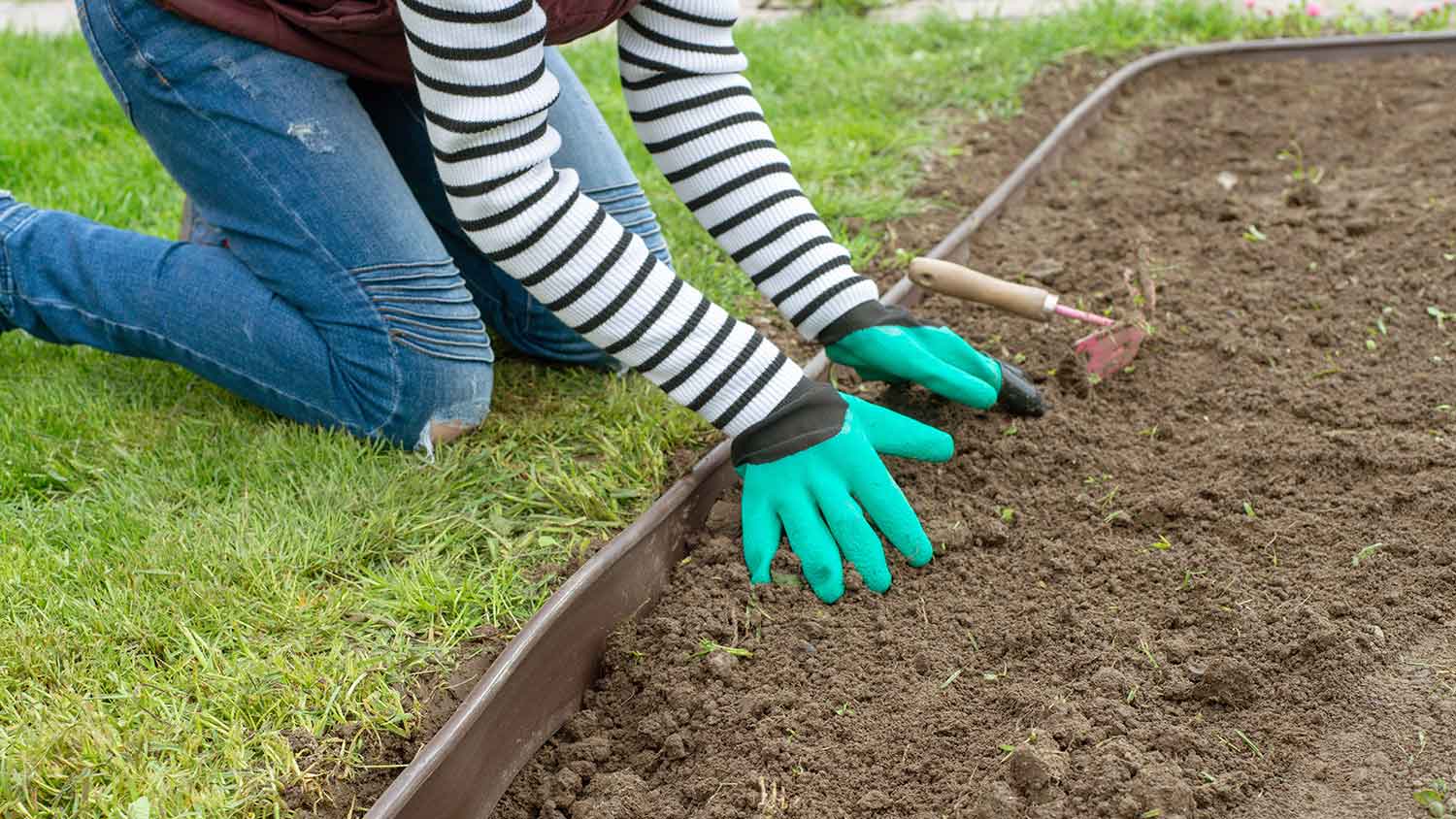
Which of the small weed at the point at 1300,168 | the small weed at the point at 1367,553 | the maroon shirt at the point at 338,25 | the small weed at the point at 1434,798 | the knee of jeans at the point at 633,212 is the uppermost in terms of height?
the maroon shirt at the point at 338,25

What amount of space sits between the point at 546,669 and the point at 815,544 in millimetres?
447

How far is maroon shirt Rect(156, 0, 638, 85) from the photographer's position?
6.99ft

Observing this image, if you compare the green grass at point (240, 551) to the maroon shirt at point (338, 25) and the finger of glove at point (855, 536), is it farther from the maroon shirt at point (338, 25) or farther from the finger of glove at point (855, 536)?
the maroon shirt at point (338, 25)

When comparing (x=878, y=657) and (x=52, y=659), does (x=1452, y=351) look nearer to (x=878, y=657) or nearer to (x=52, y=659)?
(x=878, y=657)

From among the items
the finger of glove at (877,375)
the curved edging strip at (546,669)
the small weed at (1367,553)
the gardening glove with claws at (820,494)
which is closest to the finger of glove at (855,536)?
the gardening glove with claws at (820,494)

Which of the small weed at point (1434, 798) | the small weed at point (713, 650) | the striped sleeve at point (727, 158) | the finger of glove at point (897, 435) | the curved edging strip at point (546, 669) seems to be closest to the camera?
the small weed at point (1434, 798)

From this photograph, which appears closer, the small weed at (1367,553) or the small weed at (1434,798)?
the small weed at (1434,798)

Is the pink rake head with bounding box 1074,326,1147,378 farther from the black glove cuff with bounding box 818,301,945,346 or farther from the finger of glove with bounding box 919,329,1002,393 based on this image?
the black glove cuff with bounding box 818,301,945,346

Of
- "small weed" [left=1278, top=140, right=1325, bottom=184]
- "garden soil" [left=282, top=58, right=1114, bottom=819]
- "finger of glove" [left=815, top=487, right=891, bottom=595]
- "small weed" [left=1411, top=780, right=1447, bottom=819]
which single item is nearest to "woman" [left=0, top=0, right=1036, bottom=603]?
"finger of glove" [left=815, top=487, right=891, bottom=595]

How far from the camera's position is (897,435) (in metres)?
2.23

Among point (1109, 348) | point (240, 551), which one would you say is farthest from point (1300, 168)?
point (240, 551)

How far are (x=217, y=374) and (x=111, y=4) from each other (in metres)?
0.66

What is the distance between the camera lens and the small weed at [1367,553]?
6.81ft

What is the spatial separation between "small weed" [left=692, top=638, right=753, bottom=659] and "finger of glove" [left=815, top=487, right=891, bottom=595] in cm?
22
